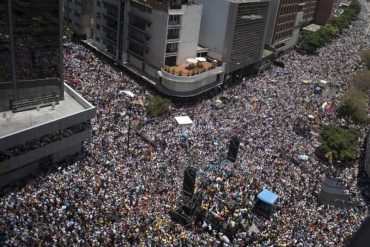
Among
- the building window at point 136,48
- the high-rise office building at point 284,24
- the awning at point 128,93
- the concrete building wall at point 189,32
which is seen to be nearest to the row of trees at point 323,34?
the high-rise office building at point 284,24

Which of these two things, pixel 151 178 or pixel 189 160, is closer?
pixel 151 178

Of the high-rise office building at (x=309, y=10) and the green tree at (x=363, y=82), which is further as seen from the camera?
the high-rise office building at (x=309, y=10)

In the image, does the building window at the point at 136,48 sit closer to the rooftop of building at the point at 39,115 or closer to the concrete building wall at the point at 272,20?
the rooftop of building at the point at 39,115

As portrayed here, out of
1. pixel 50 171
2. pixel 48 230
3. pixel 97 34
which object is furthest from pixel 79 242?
pixel 97 34

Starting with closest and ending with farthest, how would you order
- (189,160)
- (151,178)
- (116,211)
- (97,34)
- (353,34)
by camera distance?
(116,211) < (151,178) < (189,160) < (97,34) < (353,34)

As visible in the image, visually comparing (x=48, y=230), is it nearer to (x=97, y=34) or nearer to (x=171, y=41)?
(x=171, y=41)

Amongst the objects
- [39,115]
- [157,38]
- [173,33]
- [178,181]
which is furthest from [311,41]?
[39,115]

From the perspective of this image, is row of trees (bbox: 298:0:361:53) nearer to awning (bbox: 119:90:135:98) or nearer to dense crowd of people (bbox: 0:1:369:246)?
dense crowd of people (bbox: 0:1:369:246)

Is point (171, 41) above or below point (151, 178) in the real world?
above

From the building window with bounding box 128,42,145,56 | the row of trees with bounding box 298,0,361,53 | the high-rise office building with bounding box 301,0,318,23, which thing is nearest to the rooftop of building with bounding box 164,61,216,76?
the building window with bounding box 128,42,145,56
